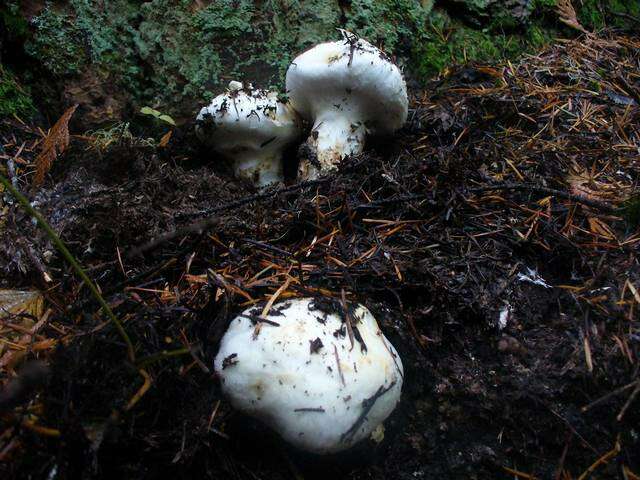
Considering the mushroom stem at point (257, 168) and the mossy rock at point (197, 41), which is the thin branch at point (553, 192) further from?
the mossy rock at point (197, 41)

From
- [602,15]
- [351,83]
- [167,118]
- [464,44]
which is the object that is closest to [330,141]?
[351,83]

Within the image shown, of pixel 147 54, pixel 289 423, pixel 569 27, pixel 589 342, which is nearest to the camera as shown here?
pixel 289 423

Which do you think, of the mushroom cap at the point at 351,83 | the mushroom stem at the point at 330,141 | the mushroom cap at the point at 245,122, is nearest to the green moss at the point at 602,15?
the mushroom cap at the point at 351,83

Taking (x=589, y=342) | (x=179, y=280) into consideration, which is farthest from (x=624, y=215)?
(x=179, y=280)

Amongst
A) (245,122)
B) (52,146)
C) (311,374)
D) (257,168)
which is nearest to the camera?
(311,374)

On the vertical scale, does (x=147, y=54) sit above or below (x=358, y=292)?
above

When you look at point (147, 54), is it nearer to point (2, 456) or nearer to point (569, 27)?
point (2, 456)

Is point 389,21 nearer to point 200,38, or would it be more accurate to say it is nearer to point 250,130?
point 200,38
